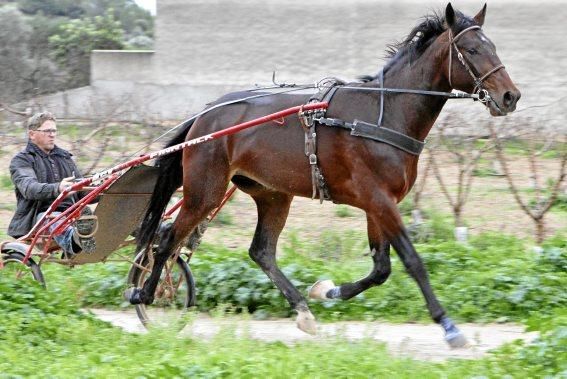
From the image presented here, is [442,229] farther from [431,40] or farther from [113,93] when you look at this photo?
[113,93]

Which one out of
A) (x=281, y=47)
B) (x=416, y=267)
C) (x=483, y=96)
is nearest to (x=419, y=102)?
(x=483, y=96)

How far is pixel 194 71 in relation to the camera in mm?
22391

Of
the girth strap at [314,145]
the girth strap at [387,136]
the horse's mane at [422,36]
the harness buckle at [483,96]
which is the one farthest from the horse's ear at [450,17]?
the girth strap at [314,145]

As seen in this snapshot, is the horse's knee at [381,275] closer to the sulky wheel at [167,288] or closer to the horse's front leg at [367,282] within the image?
the horse's front leg at [367,282]

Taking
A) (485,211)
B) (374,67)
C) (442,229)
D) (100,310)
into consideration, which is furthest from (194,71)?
(100,310)

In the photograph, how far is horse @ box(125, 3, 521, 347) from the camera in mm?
→ 7141

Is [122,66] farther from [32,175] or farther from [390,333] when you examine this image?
[390,333]

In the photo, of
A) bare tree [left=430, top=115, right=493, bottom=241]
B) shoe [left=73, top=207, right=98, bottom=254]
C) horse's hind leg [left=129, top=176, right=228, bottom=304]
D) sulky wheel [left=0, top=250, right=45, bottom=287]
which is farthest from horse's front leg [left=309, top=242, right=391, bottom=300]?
bare tree [left=430, top=115, right=493, bottom=241]

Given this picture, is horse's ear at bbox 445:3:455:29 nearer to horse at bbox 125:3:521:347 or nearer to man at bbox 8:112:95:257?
horse at bbox 125:3:521:347

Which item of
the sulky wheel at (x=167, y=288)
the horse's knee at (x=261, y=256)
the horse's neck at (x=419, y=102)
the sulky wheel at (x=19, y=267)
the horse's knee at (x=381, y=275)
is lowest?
the sulky wheel at (x=167, y=288)

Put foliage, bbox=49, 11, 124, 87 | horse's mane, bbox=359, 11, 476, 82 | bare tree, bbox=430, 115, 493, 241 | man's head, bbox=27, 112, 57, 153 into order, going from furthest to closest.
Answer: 1. foliage, bbox=49, 11, 124, 87
2. bare tree, bbox=430, 115, 493, 241
3. man's head, bbox=27, 112, 57, 153
4. horse's mane, bbox=359, 11, 476, 82

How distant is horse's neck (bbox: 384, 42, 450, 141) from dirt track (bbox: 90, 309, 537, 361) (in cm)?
149

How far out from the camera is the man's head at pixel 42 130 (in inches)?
335

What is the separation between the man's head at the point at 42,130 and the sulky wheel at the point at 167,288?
1.28 metres
